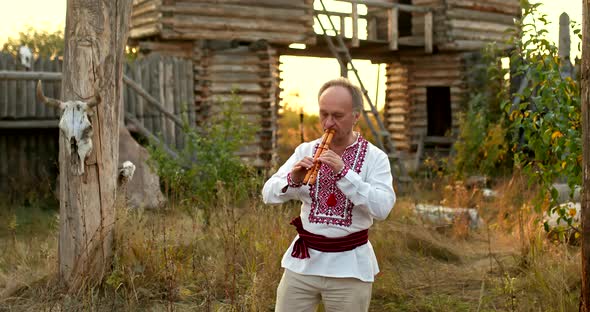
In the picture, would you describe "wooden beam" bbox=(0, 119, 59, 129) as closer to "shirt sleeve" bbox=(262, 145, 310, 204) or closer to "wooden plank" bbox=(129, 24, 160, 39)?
"wooden plank" bbox=(129, 24, 160, 39)

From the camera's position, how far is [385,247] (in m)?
7.42

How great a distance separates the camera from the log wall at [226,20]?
14.9 meters

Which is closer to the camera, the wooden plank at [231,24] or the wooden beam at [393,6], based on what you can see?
the wooden plank at [231,24]

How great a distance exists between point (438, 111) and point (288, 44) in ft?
22.7

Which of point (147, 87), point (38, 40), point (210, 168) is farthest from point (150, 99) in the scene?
point (38, 40)

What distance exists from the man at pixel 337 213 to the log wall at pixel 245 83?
37.1 ft

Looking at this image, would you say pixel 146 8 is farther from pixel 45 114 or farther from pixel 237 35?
pixel 45 114

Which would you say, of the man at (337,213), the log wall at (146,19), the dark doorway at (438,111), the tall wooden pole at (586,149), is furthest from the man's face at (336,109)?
the dark doorway at (438,111)

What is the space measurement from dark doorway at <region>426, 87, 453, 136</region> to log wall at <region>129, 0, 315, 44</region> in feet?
21.0

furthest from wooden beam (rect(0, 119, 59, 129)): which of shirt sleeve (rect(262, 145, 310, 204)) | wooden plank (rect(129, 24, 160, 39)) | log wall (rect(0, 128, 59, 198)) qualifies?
shirt sleeve (rect(262, 145, 310, 204))

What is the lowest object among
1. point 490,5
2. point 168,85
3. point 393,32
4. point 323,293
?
point 323,293

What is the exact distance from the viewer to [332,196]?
3482 millimetres

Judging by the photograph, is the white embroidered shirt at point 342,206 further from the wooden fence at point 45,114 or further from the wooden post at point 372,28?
the wooden post at point 372,28

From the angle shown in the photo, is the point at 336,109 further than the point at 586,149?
No
